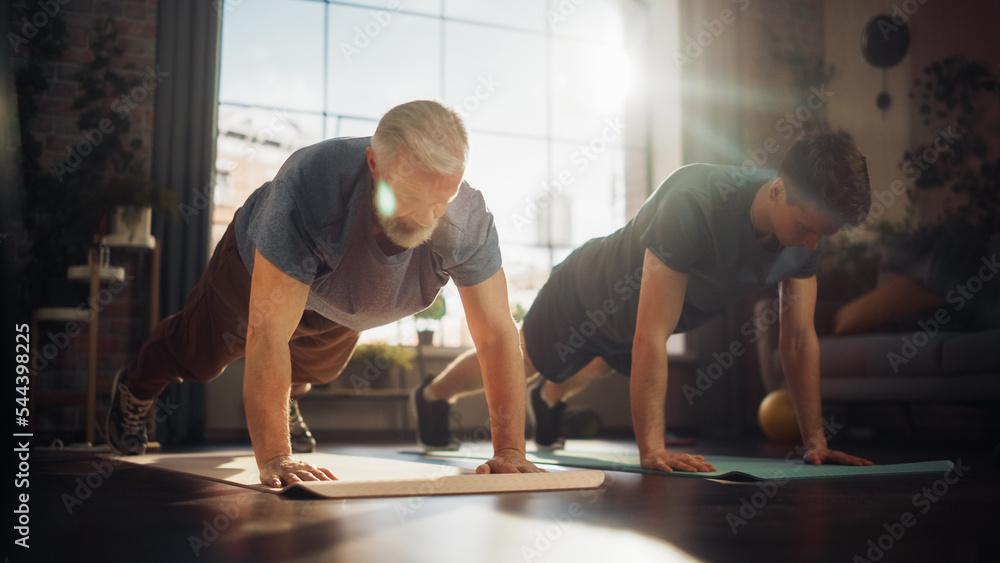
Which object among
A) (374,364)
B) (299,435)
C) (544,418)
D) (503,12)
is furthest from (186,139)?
(544,418)

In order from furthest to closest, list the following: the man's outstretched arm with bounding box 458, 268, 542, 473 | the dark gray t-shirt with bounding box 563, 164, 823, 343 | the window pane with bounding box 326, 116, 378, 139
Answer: the window pane with bounding box 326, 116, 378, 139, the dark gray t-shirt with bounding box 563, 164, 823, 343, the man's outstretched arm with bounding box 458, 268, 542, 473

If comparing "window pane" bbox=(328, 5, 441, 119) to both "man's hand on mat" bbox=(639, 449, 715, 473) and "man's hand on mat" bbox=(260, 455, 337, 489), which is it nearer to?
"man's hand on mat" bbox=(639, 449, 715, 473)

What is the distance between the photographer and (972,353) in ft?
9.41

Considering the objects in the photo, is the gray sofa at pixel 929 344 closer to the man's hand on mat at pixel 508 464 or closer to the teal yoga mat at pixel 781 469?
the teal yoga mat at pixel 781 469

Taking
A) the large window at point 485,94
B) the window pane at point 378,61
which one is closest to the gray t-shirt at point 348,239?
the large window at point 485,94

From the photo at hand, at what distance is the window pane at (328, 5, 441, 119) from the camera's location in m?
4.50

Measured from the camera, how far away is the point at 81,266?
343 centimetres

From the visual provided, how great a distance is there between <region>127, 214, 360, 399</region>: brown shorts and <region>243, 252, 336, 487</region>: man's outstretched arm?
49 cm

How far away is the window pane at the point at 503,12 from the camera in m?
4.89
